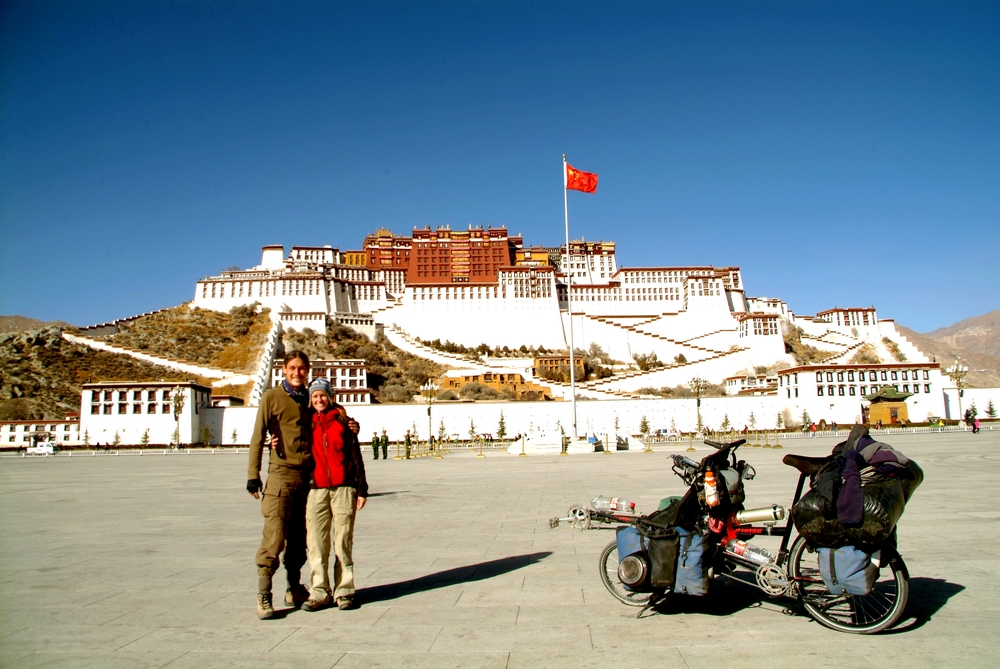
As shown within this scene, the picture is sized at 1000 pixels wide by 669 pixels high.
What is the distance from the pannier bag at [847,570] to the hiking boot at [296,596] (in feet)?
13.4

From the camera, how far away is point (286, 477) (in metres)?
5.72

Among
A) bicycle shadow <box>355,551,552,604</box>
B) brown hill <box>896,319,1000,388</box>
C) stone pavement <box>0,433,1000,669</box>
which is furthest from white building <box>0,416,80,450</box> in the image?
brown hill <box>896,319,1000,388</box>

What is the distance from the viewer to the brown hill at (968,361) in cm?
8725

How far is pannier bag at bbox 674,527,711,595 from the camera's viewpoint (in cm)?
505

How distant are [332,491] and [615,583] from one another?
2.57m

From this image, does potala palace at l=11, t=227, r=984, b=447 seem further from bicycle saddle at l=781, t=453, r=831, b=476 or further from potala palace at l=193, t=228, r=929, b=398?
bicycle saddle at l=781, t=453, r=831, b=476

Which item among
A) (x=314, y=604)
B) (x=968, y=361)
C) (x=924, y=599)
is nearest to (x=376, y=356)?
(x=314, y=604)

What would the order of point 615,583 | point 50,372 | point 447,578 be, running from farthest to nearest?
point 50,372 → point 447,578 → point 615,583

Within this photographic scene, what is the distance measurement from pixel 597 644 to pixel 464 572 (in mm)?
2448

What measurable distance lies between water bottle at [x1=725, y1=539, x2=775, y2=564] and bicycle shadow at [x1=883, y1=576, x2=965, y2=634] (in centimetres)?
87

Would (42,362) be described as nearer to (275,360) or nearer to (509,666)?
(275,360)

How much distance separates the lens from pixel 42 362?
6731 cm

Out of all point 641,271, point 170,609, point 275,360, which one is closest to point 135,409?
point 275,360

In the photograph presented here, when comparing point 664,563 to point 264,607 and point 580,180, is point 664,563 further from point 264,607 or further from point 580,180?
point 580,180
